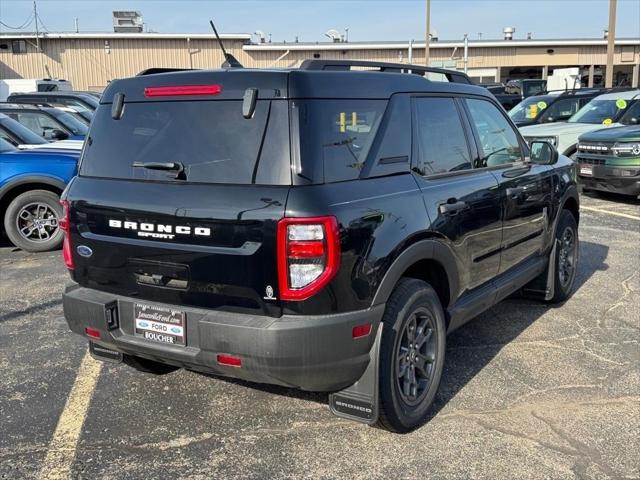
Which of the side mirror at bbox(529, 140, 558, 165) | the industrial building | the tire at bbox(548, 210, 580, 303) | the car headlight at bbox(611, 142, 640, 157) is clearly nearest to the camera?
the side mirror at bbox(529, 140, 558, 165)

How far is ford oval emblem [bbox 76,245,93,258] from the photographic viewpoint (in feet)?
10.9

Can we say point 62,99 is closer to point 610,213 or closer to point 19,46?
point 610,213

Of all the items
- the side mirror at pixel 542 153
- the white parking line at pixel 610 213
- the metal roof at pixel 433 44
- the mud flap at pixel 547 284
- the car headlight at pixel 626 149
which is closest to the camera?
the side mirror at pixel 542 153

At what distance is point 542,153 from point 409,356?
245 centimetres

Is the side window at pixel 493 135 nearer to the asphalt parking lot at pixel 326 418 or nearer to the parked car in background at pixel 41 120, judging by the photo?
the asphalt parking lot at pixel 326 418

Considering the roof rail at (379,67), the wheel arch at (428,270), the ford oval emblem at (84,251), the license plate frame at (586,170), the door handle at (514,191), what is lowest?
the license plate frame at (586,170)

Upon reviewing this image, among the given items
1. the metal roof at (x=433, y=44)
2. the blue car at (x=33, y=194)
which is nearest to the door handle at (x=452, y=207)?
the blue car at (x=33, y=194)

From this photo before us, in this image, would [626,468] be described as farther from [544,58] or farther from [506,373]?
[544,58]

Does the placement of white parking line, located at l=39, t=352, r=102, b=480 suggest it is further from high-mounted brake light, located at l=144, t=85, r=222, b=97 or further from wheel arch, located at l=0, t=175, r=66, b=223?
wheel arch, located at l=0, t=175, r=66, b=223

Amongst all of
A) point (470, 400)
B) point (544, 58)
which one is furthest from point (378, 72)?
point (544, 58)

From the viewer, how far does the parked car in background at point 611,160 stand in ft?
33.4

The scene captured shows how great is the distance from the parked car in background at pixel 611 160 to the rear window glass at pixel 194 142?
29.5 feet

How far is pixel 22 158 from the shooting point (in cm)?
780

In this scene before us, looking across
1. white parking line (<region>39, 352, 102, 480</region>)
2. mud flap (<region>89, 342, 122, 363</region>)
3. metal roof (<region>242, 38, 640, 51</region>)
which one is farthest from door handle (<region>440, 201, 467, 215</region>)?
metal roof (<region>242, 38, 640, 51</region>)
